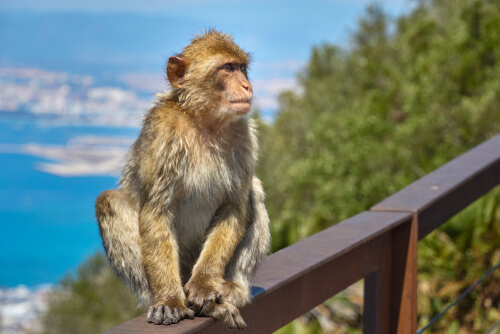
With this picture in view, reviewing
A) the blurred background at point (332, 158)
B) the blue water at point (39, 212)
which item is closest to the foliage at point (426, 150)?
the blurred background at point (332, 158)

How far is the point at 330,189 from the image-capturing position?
52.3ft

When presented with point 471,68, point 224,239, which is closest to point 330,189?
point 471,68

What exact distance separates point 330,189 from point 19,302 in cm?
3470

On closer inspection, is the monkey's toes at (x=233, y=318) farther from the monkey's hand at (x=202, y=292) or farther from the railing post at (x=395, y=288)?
the railing post at (x=395, y=288)

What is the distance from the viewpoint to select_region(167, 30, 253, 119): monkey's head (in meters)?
2.60

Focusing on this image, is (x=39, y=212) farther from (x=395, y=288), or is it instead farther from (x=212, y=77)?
(x=395, y=288)

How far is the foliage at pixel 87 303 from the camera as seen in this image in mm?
24141

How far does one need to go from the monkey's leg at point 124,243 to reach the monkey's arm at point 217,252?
0.69ft

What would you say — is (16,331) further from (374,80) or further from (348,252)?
(348,252)

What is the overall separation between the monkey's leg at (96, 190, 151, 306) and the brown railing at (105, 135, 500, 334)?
1.70ft

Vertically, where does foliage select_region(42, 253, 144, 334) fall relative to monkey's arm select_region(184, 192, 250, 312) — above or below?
below

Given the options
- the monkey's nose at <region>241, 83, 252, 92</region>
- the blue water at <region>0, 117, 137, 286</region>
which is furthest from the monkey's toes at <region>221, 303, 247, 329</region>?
the blue water at <region>0, 117, 137, 286</region>

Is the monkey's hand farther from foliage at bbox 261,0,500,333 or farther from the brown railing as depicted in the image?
foliage at bbox 261,0,500,333

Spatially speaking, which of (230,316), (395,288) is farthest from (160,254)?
(395,288)
